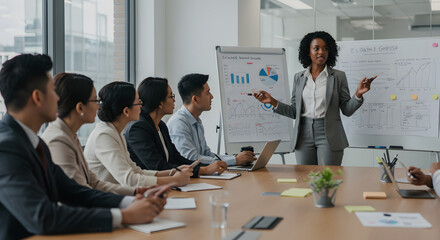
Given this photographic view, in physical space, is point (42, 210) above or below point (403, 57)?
below

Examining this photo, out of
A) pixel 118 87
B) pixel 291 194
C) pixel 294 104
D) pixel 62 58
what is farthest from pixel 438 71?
pixel 62 58

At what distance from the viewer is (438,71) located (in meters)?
4.37

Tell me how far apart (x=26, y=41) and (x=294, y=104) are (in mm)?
2315

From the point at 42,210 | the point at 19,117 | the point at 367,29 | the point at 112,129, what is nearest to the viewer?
the point at 42,210

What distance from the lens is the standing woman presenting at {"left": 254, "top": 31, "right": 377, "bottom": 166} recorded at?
4.04m

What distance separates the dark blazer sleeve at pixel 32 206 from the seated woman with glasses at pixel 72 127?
0.48 metres

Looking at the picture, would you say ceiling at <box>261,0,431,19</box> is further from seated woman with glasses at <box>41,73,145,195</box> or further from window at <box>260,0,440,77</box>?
seated woman with glasses at <box>41,73,145,195</box>

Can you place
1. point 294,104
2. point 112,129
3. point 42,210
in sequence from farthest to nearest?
point 294,104, point 112,129, point 42,210

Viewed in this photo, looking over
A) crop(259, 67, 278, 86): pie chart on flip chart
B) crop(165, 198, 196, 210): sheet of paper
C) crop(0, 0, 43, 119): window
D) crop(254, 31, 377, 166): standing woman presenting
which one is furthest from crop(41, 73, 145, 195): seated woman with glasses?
crop(259, 67, 278, 86): pie chart on flip chart

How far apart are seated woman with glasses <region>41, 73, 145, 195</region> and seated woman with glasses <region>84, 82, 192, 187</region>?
19 centimetres

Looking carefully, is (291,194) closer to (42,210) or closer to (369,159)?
(42,210)

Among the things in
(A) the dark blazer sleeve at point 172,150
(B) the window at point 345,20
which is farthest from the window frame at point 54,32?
(B) the window at point 345,20

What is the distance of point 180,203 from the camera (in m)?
2.10

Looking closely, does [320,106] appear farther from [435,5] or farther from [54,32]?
[54,32]
